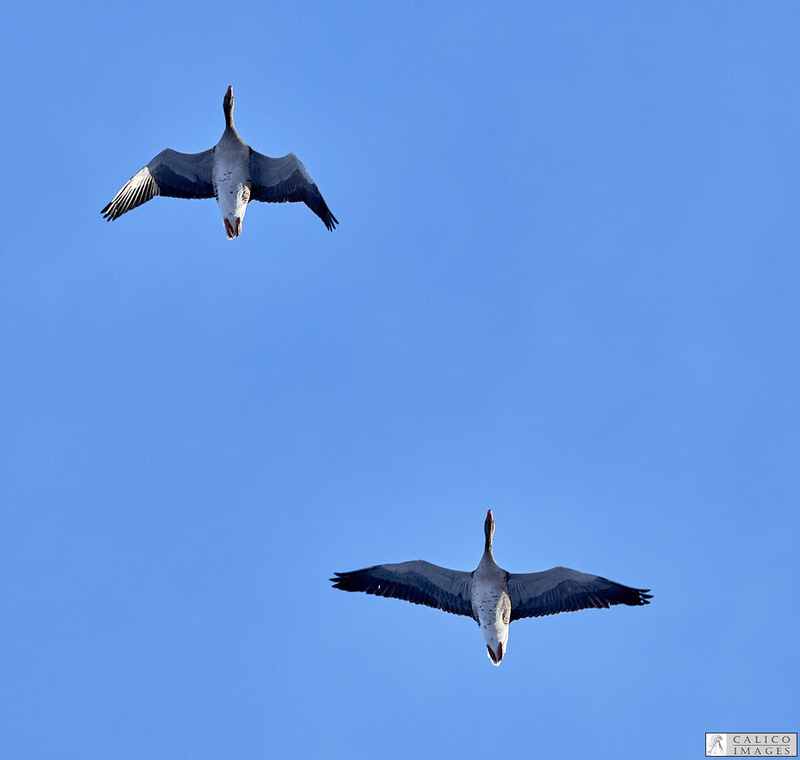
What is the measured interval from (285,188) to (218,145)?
1991 mm

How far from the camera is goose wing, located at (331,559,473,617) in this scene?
24047 mm

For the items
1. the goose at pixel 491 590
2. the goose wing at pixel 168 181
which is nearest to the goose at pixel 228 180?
the goose wing at pixel 168 181

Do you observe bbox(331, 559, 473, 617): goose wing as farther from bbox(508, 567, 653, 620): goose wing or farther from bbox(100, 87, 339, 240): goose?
bbox(100, 87, 339, 240): goose

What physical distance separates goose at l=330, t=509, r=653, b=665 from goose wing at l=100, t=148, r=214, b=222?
1053 centimetres

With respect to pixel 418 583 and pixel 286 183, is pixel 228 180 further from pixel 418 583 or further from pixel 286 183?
pixel 418 583

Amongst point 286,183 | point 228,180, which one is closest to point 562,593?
point 286,183

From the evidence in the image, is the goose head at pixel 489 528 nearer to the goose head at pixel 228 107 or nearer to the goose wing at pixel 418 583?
the goose wing at pixel 418 583

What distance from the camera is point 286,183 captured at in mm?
27250

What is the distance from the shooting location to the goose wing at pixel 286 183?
26938 mm

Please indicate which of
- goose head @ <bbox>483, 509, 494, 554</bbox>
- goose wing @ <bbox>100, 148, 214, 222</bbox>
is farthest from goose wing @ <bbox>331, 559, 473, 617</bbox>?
goose wing @ <bbox>100, 148, 214, 222</bbox>

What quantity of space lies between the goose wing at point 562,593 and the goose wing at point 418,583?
1.13m

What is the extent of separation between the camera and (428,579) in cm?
2416

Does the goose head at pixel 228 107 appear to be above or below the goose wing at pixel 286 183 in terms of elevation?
above

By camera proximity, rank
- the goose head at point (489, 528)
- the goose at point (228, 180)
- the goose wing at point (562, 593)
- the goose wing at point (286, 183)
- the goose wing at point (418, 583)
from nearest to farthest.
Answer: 1. the goose wing at point (562, 593)
2. the goose wing at point (418, 583)
3. the goose head at point (489, 528)
4. the goose at point (228, 180)
5. the goose wing at point (286, 183)
